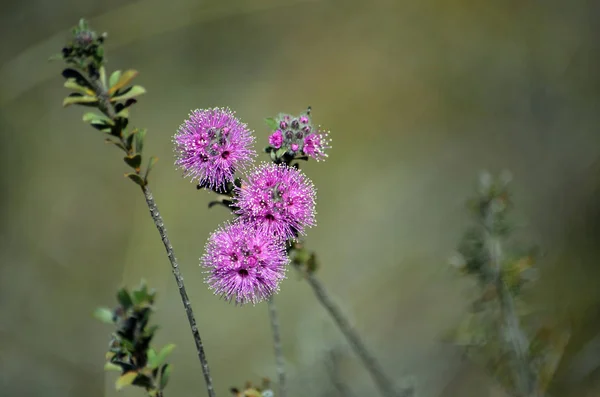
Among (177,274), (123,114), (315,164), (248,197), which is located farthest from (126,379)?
(315,164)

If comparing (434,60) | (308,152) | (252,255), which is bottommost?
(252,255)

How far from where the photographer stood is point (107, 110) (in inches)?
50.9

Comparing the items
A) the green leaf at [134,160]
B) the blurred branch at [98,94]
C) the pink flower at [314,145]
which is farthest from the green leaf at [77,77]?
the pink flower at [314,145]

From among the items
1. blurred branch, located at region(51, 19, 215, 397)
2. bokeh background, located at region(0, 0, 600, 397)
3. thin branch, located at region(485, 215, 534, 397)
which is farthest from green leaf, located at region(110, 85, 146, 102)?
bokeh background, located at region(0, 0, 600, 397)

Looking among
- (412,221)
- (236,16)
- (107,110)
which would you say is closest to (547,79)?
(412,221)

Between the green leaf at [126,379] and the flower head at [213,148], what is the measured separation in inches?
19.1

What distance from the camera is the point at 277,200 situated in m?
1.33

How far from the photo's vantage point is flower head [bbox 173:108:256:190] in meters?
1.36

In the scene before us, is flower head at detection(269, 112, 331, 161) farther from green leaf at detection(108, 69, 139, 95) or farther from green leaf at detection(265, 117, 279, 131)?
green leaf at detection(108, 69, 139, 95)

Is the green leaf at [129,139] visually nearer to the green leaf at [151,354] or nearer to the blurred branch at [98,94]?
the blurred branch at [98,94]

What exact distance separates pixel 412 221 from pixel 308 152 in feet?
9.27

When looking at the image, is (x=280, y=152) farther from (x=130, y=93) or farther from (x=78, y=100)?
(x=78, y=100)

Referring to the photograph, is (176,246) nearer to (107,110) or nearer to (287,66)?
(287,66)

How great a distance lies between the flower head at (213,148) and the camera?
4.45ft
